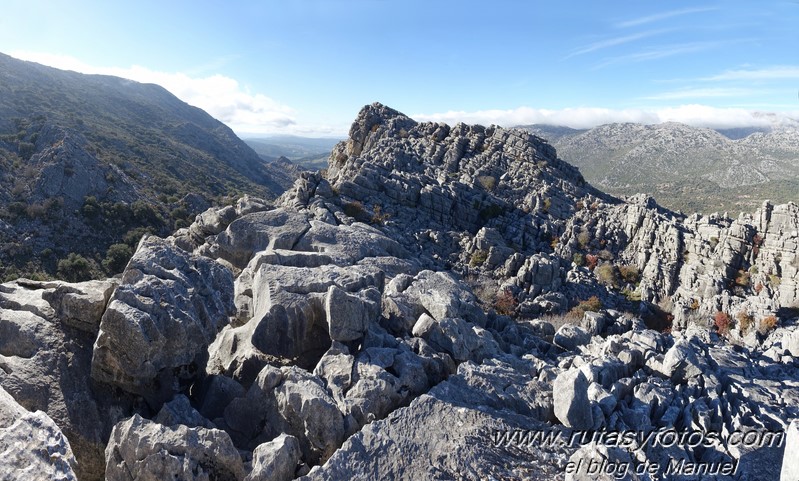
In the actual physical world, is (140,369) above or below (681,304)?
above

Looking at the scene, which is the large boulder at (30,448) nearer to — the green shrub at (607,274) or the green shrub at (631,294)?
the green shrub at (607,274)

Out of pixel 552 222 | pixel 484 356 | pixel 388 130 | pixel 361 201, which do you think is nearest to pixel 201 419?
pixel 484 356

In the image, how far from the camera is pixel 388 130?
72.4 meters

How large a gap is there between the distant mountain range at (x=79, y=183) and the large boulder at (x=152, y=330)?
A: 4175 centimetres

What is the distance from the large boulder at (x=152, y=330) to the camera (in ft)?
37.9

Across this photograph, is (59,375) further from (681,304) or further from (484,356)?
(681,304)

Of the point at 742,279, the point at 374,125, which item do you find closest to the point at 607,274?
the point at 742,279

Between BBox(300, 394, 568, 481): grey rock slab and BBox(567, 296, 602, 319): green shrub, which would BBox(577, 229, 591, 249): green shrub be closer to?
BBox(567, 296, 602, 319): green shrub

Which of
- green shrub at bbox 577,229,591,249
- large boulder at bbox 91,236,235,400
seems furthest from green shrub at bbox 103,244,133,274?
green shrub at bbox 577,229,591,249

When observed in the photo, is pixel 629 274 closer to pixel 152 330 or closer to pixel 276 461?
pixel 276 461

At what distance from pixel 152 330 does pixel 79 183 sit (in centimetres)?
6581

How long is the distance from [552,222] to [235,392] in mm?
48145

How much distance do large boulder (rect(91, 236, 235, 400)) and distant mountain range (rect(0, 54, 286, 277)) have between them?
137ft

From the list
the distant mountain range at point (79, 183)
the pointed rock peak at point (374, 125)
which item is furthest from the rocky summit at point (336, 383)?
the pointed rock peak at point (374, 125)
